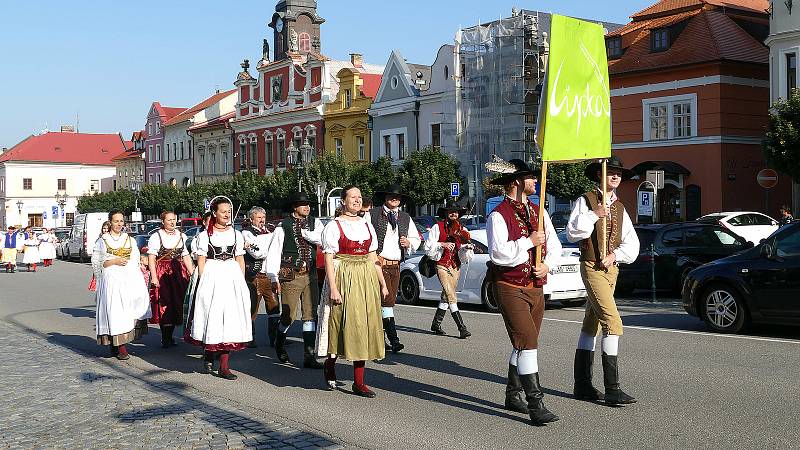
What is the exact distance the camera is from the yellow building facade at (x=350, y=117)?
55.7 m

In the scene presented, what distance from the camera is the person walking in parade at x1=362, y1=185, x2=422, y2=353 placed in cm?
1098

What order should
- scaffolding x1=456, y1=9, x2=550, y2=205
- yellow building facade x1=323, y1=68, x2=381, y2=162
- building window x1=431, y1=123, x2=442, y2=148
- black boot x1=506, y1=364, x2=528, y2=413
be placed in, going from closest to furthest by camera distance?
black boot x1=506, y1=364, x2=528, y2=413 → scaffolding x1=456, y1=9, x2=550, y2=205 → building window x1=431, y1=123, x2=442, y2=148 → yellow building facade x1=323, y1=68, x2=381, y2=162

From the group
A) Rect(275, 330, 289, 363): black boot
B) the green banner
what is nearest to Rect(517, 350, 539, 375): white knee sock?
the green banner

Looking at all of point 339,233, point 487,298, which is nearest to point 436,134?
point 487,298

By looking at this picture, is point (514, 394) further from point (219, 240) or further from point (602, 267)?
point (219, 240)

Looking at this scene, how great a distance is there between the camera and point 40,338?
13547 millimetres

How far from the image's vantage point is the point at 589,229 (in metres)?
7.48

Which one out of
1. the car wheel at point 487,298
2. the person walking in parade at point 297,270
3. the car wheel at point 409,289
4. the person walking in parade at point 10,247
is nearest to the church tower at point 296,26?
the person walking in parade at point 10,247

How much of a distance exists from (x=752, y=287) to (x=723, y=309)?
22.9 inches

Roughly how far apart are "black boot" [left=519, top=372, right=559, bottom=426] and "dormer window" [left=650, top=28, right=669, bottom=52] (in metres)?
33.0

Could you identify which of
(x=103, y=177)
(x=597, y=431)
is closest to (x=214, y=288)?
(x=597, y=431)

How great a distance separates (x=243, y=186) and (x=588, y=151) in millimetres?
51253

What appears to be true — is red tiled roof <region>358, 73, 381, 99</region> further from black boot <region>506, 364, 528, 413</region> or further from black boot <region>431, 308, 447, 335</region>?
black boot <region>506, 364, 528, 413</region>

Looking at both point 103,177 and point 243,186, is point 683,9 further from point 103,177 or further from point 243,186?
point 103,177
